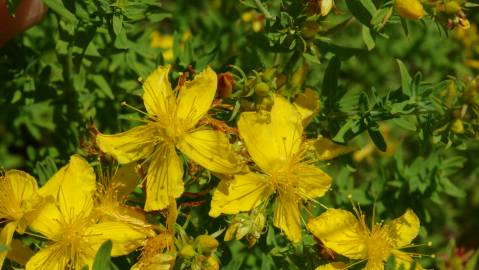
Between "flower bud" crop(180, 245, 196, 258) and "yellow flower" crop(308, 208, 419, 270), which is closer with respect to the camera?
"flower bud" crop(180, 245, 196, 258)

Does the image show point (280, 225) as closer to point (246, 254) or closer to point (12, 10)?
point (246, 254)

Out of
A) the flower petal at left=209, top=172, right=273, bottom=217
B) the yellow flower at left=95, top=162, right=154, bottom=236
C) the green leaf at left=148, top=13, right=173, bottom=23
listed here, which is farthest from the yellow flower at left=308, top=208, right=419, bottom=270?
the green leaf at left=148, top=13, right=173, bottom=23

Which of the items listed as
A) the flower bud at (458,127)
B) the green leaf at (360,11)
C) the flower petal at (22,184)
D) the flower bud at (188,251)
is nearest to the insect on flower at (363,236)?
the flower bud at (458,127)

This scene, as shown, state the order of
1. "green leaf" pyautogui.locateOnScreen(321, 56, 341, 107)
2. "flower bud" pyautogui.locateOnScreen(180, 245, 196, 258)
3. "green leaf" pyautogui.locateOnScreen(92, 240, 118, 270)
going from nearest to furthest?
"green leaf" pyautogui.locateOnScreen(92, 240, 118, 270) → "flower bud" pyautogui.locateOnScreen(180, 245, 196, 258) → "green leaf" pyautogui.locateOnScreen(321, 56, 341, 107)

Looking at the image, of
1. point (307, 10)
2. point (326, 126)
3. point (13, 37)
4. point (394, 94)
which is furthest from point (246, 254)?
point (13, 37)

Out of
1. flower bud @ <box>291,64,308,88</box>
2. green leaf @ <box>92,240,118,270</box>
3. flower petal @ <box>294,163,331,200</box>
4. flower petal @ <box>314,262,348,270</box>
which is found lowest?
flower petal @ <box>314,262,348,270</box>

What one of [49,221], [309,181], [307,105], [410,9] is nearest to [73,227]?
[49,221]

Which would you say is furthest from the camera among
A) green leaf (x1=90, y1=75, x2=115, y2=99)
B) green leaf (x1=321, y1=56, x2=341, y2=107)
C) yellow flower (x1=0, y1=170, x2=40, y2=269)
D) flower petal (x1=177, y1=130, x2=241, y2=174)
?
green leaf (x1=90, y1=75, x2=115, y2=99)

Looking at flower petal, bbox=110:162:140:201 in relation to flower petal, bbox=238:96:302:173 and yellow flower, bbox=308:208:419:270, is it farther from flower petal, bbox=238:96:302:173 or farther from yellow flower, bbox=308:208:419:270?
yellow flower, bbox=308:208:419:270

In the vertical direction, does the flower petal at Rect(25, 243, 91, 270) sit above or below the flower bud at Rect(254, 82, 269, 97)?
below
